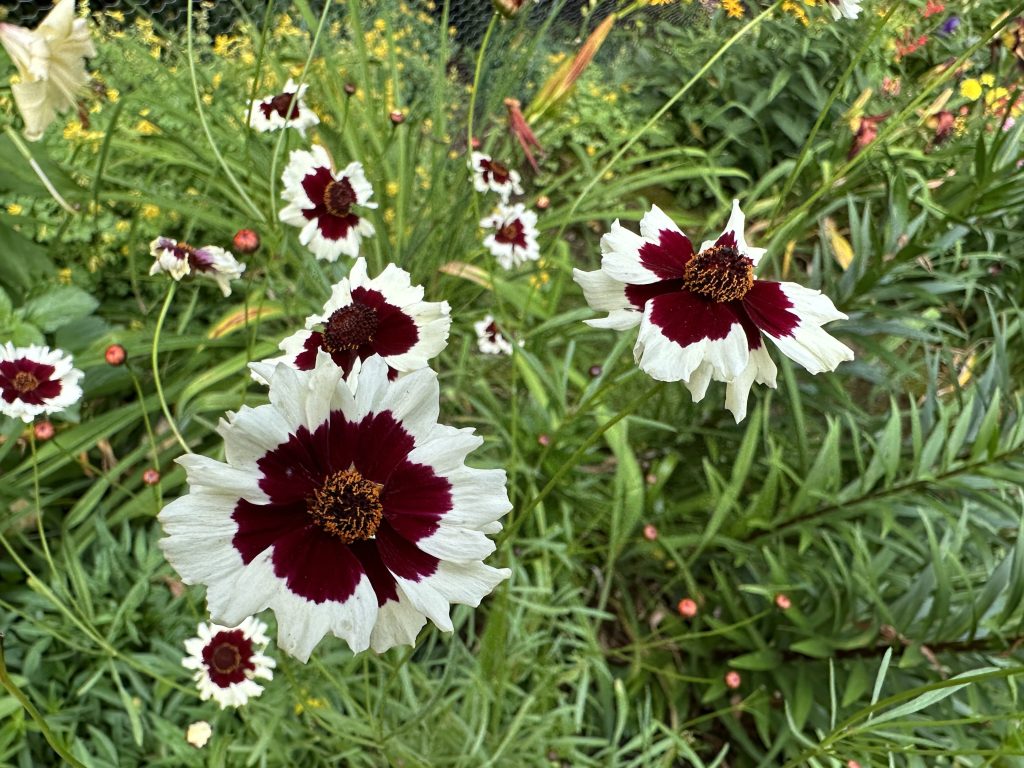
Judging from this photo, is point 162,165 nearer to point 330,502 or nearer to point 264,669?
point 264,669

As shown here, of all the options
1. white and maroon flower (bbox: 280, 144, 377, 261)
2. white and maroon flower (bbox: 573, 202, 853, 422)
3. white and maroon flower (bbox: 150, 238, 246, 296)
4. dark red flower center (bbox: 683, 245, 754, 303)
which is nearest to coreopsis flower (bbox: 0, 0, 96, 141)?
white and maroon flower (bbox: 150, 238, 246, 296)

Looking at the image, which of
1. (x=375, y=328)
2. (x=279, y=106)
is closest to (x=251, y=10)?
(x=279, y=106)

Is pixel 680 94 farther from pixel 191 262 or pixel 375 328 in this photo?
pixel 191 262

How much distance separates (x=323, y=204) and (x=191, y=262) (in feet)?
0.74

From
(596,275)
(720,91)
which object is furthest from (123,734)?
(720,91)

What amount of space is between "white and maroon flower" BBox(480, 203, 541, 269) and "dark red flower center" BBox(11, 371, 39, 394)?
815 mm

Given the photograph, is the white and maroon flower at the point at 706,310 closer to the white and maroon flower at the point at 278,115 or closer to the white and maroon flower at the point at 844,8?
the white and maroon flower at the point at 844,8

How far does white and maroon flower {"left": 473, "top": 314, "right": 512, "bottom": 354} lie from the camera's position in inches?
53.2

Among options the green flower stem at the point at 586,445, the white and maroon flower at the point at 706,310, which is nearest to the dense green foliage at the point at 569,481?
the green flower stem at the point at 586,445

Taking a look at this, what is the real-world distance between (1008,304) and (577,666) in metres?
1.40

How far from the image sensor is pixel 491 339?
139cm

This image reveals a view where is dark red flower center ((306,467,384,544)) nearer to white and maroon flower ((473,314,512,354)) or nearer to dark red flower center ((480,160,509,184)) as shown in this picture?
white and maroon flower ((473,314,512,354))

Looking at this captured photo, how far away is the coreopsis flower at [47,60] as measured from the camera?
1.99 ft

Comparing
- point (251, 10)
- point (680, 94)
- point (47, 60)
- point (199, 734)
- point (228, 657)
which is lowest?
point (199, 734)
